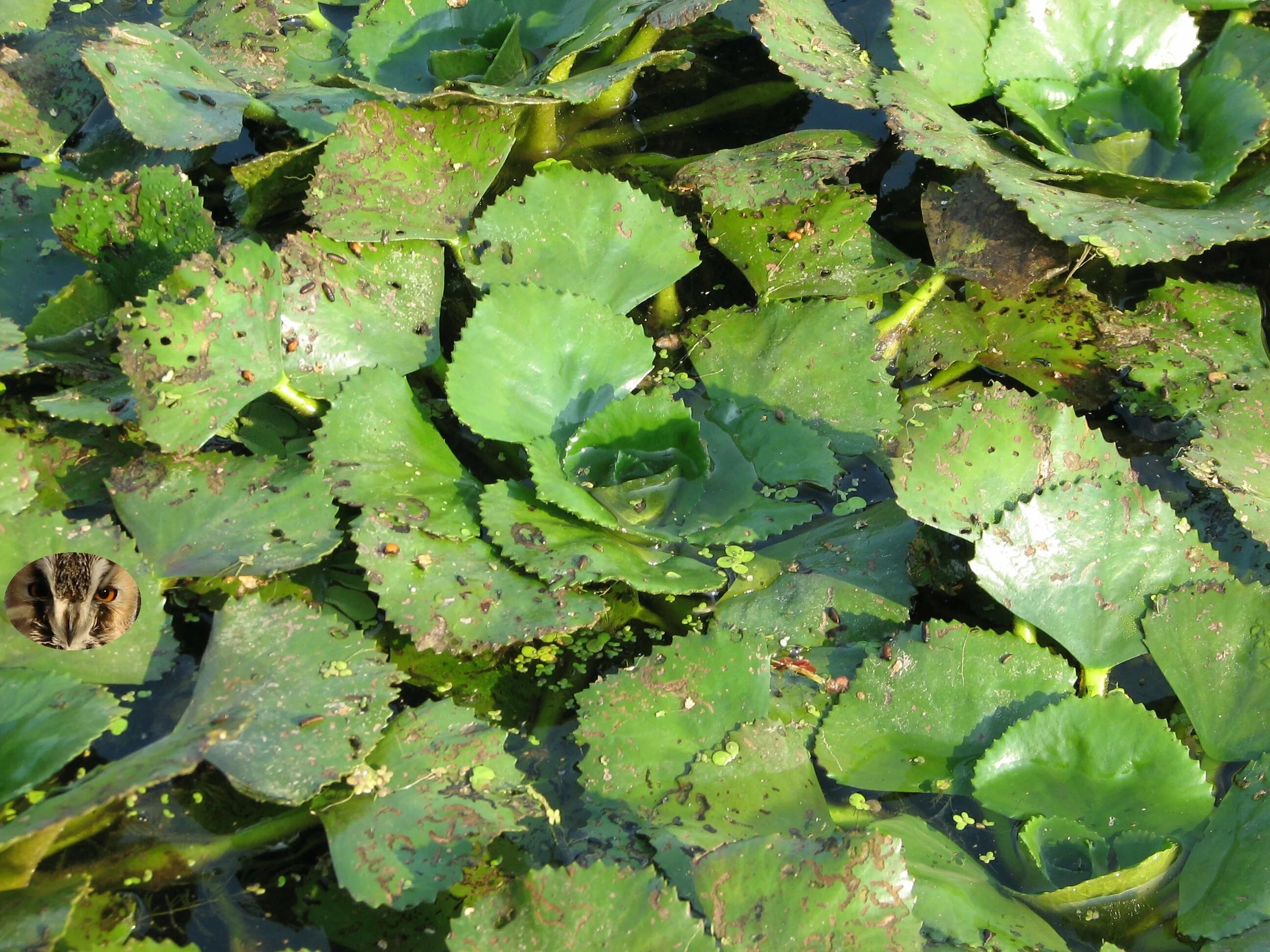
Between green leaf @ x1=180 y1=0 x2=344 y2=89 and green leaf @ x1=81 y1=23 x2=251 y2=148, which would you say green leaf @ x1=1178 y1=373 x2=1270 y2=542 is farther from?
green leaf @ x1=180 y1=0 x2=344 y2=89

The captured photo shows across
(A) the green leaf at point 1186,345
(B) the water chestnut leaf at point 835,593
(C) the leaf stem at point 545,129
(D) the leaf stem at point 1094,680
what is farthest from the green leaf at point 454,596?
(A) the green leaf at point 1186,345

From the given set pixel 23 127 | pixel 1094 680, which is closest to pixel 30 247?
pixel 23 127

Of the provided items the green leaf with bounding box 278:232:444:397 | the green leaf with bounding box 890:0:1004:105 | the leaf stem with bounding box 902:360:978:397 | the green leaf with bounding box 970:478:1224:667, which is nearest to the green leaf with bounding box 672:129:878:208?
the green leaf with bounding box 890:0:1004:105

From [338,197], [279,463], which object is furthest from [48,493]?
[338,197]

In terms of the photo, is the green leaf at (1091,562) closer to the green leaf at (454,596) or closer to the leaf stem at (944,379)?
the leaf stem at (944,379)

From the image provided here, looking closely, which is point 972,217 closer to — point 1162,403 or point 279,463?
point 1162,403

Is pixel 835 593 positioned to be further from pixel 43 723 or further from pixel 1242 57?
pixel 1242 57
